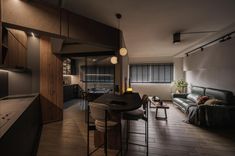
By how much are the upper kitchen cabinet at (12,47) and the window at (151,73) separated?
5912mm

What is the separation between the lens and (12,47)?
8.08ft

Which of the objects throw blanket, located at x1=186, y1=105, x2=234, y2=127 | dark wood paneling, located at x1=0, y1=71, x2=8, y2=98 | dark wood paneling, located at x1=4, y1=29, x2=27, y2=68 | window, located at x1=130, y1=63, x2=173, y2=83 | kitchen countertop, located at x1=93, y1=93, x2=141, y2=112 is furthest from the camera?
window, located at x1=130, y1=63, x2=173, y2=83

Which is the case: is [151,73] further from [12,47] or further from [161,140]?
[12,47]

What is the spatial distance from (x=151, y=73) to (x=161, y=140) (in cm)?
538

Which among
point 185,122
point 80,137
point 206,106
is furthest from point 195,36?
point 80,137

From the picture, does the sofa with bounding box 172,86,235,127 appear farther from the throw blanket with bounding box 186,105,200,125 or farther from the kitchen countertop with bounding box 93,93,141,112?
the kitchen countertop with bounding box 93,93,141,112

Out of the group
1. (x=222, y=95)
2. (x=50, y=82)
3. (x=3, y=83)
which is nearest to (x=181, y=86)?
(x=222, y=95)

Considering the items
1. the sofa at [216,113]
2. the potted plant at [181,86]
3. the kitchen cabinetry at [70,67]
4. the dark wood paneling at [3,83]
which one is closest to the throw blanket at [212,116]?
the sofa at [216,113]

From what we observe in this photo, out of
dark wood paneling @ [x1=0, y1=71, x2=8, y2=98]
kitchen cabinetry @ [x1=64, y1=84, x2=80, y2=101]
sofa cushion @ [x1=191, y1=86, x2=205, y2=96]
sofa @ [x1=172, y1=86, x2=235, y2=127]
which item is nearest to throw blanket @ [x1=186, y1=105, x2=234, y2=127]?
sofa @ [x1=172, y1=86, x2=235, y2=127]

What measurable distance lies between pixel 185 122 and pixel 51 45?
4688 mm

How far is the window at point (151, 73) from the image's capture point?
759cm

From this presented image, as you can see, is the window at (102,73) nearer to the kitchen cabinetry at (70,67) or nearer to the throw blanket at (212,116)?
the kitchen cabinetry at (70,67)

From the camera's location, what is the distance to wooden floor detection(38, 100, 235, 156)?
2.36m

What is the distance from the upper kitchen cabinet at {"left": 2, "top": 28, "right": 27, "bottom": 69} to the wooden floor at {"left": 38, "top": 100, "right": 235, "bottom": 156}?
1.79 m
